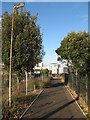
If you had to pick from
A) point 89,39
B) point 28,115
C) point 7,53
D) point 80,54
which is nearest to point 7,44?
point 7,53

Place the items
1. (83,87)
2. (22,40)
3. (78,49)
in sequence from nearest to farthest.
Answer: (83,87)
(22,40)
(78,49)

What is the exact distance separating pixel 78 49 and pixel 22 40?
17882 millimetres

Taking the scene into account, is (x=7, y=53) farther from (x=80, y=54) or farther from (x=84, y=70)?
(x=80, y=54)

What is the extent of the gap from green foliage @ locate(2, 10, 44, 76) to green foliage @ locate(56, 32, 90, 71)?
38.1 ft

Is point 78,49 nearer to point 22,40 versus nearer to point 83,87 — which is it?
point 22,40

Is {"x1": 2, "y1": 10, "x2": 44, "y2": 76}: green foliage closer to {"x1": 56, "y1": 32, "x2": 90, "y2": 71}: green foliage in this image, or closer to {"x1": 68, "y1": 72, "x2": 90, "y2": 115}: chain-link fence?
{"x1": 68, "y1": 72, "x2": 90, "y2": 115}: chain-link fence

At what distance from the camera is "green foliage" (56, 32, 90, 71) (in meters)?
41.9

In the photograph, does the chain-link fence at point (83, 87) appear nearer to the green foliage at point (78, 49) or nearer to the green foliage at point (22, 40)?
the green foliage at point (22, 40)

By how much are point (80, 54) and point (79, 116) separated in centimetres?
2763

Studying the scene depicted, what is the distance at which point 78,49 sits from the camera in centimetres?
4406

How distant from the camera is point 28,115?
16.6 m

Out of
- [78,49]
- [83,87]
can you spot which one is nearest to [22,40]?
[83,87]

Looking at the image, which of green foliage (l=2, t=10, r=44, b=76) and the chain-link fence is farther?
green foliage (l=2, t=10, r=44, b=76)

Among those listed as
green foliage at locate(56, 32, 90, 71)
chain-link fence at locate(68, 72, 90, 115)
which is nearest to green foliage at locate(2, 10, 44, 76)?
chain-link fence at locate(68, 72, 90, 115)
